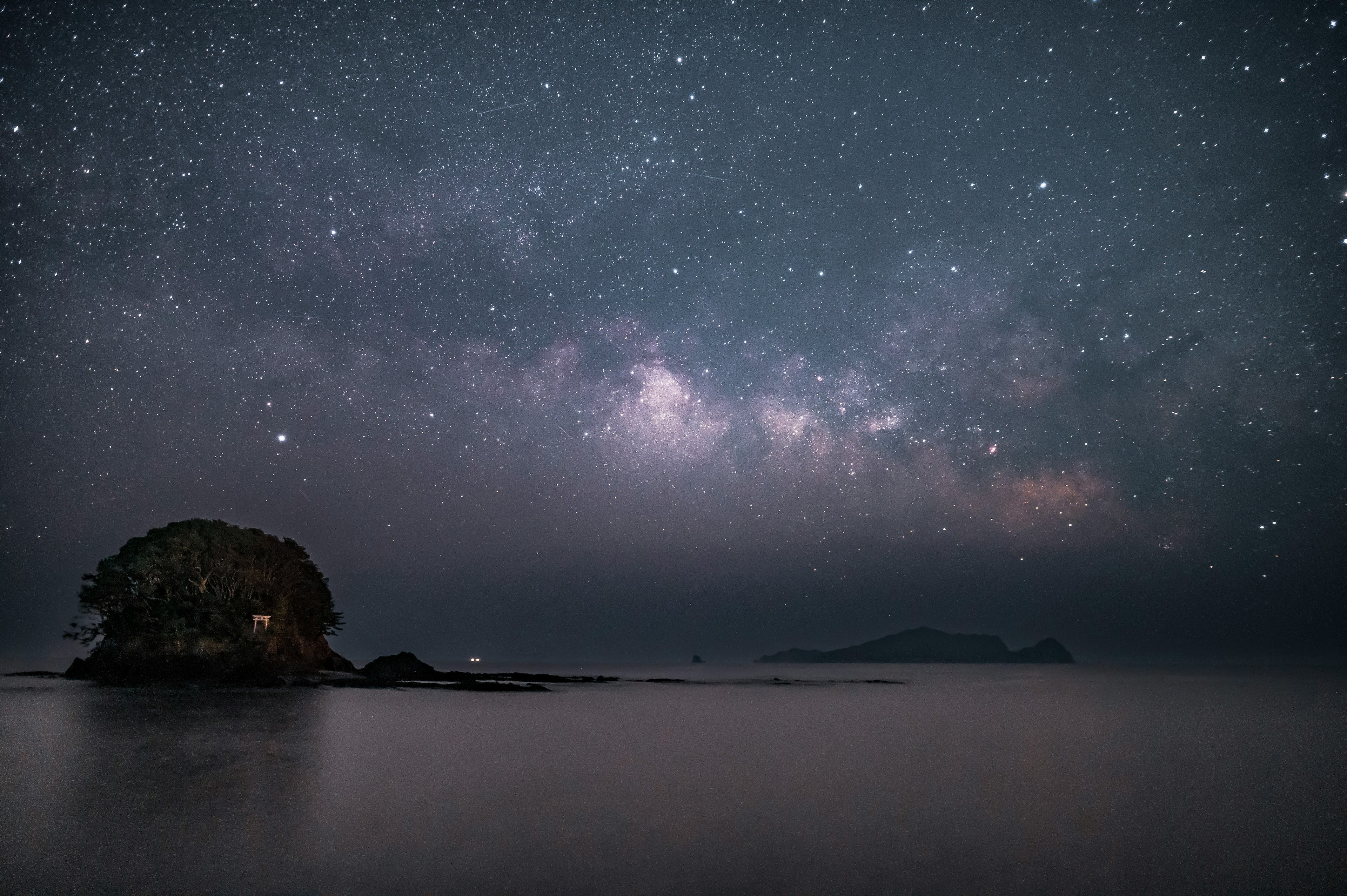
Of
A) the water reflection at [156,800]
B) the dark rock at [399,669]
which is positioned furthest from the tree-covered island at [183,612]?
the water reflection at [156,800]

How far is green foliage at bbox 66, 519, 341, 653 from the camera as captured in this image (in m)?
42.8

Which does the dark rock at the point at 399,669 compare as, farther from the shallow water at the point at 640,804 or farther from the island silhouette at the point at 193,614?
the shallow water at the point at 640,804

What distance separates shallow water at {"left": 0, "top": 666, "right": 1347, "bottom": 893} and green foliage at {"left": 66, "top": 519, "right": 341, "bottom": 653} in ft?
37.9

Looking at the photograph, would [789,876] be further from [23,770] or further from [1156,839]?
[23,770]

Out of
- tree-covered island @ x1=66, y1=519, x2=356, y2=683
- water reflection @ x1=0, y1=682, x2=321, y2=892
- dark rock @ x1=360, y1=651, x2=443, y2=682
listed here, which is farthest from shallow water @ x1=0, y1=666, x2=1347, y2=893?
dark rock @ x1=360, y1=651, x2=443, y2=682

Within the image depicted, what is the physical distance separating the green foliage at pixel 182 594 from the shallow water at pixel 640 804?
37.9ft

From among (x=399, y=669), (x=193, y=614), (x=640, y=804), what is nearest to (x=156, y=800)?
(x=640, y=804)

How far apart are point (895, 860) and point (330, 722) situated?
862 inches

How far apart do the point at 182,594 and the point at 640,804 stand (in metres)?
40.2

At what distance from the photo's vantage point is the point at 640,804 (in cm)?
1484

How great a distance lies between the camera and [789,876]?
33.3 ft

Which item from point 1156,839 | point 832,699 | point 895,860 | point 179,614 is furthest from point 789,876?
point 179,614

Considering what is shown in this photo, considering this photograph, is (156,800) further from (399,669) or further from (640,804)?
(399,669)

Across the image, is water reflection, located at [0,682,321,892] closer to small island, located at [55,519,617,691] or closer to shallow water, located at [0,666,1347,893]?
shallow water, located at [0,666,1347,893]
